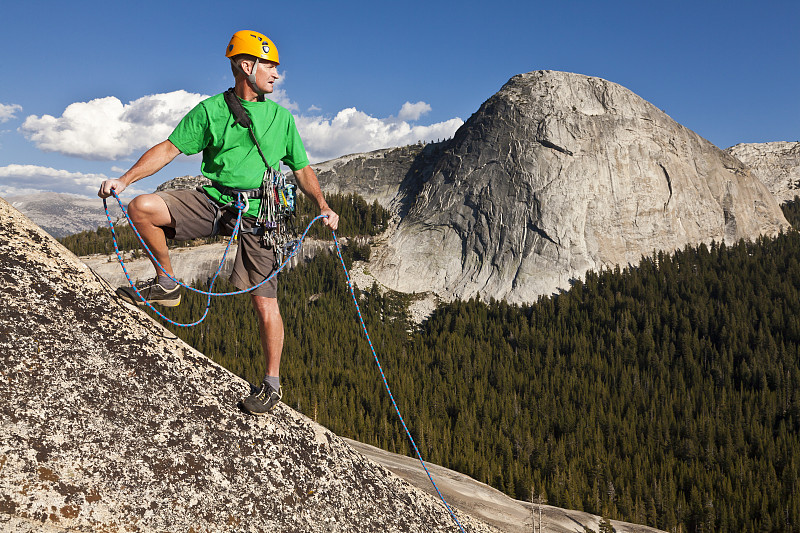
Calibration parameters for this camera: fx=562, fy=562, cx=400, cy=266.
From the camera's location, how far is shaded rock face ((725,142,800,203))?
189 meters

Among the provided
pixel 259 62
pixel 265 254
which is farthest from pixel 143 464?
pixel 259 62

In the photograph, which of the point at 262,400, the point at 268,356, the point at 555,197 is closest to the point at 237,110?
the point at 268,356

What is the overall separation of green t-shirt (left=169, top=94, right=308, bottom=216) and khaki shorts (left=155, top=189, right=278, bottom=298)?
0.66 feet

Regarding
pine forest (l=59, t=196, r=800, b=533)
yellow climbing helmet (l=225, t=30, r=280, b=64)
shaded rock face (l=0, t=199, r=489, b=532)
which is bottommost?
pine forest (l=59, t=196, r=800, b=533)

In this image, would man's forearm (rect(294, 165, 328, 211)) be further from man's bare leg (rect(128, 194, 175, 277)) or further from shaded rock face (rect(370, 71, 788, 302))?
shaded rock face (rect(370, 71, 788, 302))

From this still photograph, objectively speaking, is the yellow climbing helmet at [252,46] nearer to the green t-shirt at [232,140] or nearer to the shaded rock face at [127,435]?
the green t-shirt at [232,140]

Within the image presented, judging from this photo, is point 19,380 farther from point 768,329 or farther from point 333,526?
point 768,329

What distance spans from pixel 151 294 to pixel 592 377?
10706cm

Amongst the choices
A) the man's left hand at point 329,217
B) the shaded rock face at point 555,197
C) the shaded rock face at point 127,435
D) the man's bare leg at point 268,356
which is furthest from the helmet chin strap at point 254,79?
the shaded rock face at point 555,197

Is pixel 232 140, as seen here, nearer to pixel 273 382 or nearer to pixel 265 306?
pixel 265 306

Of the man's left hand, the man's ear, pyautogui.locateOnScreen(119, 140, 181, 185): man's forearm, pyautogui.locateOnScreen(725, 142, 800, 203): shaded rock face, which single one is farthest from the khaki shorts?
pyautogui.locateOnScreen(725, 142, 800, 203): shaded rock face

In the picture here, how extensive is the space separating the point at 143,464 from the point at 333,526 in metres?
2.17

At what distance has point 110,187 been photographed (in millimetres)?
5805

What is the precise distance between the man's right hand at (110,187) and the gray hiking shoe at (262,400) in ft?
8.85
